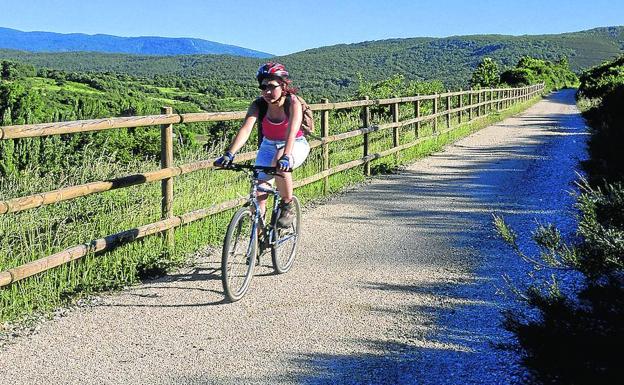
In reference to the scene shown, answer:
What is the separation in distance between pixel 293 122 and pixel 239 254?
101 cm

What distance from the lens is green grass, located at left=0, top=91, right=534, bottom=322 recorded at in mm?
5359

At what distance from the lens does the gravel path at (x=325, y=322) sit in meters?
4.11

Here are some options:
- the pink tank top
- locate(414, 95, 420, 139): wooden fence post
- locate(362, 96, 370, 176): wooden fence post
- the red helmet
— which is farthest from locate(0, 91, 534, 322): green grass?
locate(414, 95, 420, 139): wooden fence post

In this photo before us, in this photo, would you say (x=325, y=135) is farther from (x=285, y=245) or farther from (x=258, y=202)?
(x=258, y=202)

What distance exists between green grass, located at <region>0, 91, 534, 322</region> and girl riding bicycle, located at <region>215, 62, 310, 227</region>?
4.05 ft

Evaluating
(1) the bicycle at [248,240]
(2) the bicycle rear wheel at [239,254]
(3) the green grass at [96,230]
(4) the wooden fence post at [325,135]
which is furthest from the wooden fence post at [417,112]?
(2) the bicycle rear wheel at [239,254]

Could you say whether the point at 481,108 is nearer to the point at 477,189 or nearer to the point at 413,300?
the point at 477,189

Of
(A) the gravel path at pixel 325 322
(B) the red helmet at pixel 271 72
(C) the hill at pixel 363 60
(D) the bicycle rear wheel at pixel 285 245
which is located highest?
(C) the hill at pixel 363 60

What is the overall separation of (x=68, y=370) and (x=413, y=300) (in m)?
2.42

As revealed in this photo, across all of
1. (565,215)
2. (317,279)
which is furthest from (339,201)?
(317,279)

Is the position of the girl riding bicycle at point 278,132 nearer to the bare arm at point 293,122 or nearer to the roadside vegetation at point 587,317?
the bare arm at point 293,122

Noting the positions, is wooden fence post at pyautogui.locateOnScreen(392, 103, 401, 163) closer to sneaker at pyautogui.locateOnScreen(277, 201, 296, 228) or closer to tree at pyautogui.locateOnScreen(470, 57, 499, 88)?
sneaker at pyautogui.locateOnScreen(277, 201, 296, 228)

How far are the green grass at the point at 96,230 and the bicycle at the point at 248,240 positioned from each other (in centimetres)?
97

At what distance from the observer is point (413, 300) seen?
214 inches
